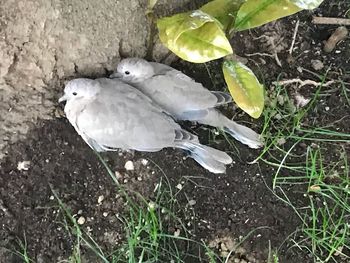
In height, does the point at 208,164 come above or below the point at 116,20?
below

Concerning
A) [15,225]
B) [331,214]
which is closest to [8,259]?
[15,225]

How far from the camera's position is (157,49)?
6.02ft

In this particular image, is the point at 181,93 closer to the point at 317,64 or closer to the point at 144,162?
the point at 144,162

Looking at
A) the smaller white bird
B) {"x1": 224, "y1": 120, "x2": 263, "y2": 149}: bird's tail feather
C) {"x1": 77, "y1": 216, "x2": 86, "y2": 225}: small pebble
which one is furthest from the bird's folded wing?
{"x1": 77, "y1": 216, "x2": 86, "y2": 225}: small pebble

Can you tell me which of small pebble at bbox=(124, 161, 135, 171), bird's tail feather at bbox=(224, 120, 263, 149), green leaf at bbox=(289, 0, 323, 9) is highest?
green leaf at bbox=(289, 0, 323, 9)

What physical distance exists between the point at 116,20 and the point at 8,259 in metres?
0.58

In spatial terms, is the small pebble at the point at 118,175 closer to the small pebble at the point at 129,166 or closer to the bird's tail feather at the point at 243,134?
the small pebble at the point at 129,166

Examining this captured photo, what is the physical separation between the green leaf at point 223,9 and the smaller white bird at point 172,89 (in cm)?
16

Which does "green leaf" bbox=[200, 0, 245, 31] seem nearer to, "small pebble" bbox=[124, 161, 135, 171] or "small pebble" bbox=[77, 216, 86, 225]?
"small pebble" bbox=[124, 161, 135, 171]

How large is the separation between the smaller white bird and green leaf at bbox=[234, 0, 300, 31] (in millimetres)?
176

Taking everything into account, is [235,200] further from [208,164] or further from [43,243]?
[43,243]

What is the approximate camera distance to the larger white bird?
65.1 inches

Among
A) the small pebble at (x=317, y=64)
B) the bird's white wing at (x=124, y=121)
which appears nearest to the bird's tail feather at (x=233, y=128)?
the bird's white wing at (x=124, y=121)

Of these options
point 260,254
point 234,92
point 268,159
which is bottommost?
point 260,254
